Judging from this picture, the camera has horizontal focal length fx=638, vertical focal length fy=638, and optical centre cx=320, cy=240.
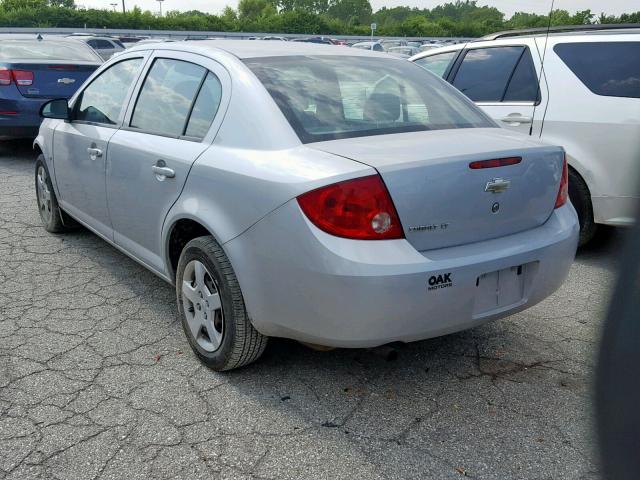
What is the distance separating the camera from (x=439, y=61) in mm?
6051

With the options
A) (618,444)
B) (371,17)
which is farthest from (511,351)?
(371,17)

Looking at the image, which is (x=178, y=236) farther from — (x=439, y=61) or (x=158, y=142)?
(x=439, y=61)

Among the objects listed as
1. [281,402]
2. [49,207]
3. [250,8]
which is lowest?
[281,402]

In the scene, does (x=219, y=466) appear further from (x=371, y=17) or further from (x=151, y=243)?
(x=371, y=17)

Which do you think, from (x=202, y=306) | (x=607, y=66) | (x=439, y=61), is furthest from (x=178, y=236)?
(x=439, y=61)

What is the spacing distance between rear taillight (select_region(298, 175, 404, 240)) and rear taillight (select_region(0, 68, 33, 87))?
6862 mm

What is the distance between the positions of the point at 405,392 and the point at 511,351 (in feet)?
2.44

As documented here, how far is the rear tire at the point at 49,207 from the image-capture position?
5.15 metres

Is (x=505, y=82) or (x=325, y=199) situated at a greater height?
(x=505, y=82)

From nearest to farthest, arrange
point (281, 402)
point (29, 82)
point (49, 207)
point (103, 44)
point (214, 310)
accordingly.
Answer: point (281, 402) < point (214, 310) < point (49, 207) < point (29, 82) < point (103, 44)

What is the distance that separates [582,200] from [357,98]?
232 cm

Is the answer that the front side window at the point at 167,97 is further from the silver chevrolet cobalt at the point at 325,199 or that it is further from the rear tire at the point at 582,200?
the rear tire at the point at 582,200

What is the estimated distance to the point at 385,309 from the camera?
2.45m

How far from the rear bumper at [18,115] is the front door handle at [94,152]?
443 centimetres
